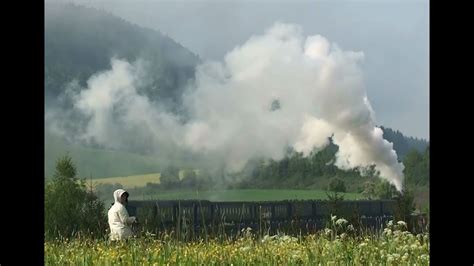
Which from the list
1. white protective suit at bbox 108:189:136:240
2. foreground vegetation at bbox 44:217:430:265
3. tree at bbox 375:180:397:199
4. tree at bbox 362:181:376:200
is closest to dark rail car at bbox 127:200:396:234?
tree at bbox 375:180:397:199

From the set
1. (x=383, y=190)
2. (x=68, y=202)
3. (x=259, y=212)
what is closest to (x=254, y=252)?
(x=259, y=212)

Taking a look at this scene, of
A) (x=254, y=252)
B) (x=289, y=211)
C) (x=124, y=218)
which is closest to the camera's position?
(x=254, y=252)

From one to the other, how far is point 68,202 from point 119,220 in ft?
9.89

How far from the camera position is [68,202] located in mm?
11125

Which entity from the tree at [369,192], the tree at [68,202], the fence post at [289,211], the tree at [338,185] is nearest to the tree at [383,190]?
the tree at [369,192]

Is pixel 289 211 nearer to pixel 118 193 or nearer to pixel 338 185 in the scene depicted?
pixel 338 185

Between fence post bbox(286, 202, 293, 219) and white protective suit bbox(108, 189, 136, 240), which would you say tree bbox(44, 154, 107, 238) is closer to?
white protective suit bbox(108, 189, 136, 240)

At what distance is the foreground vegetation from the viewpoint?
5891 millimetres

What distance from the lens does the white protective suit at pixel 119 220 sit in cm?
827

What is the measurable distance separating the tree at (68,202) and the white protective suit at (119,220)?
2342mm

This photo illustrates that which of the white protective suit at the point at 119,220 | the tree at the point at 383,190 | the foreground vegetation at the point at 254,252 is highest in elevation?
the tree at the point at 383,190

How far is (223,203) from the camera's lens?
11.3m

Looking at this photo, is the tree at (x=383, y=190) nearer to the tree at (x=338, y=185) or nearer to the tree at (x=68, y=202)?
the tree at (x=338, y=185)
